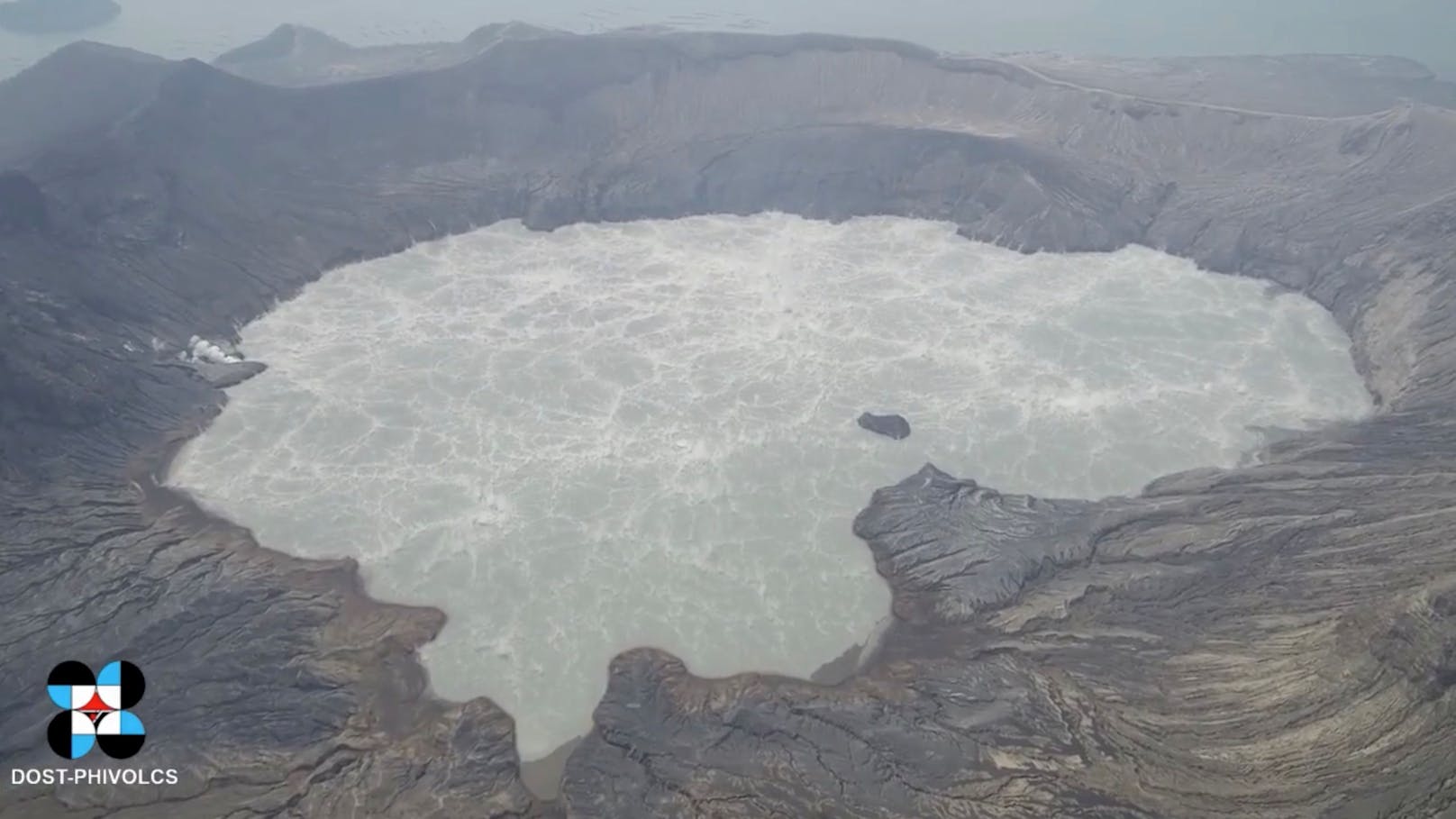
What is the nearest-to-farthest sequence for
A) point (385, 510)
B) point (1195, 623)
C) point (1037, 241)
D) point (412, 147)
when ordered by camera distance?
point (1195, 623) → point (385, 510) → point (1037, 241) → point (412, 147)

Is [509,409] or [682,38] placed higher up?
[682,38]

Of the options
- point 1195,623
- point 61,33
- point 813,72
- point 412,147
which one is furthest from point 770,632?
point 61,33

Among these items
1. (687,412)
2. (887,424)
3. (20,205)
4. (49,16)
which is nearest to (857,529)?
(887,424)

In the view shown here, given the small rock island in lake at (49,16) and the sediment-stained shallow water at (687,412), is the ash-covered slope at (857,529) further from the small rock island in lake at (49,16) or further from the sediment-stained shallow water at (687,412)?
the small rock island in lake at (49,16)

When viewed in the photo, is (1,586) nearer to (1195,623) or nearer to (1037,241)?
(1195,623)

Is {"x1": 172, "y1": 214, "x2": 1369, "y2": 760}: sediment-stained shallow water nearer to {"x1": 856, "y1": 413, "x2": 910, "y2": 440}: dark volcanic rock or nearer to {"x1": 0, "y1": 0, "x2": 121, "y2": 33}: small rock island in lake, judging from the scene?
{"x1": 856, "y1": 413, "x2": 910, "y2": 440}: dark volcanic rock

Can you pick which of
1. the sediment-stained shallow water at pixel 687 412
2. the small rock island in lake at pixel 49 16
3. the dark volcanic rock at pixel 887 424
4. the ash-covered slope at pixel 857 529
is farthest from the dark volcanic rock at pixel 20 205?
the small rock island in lake at pixel 49 16
